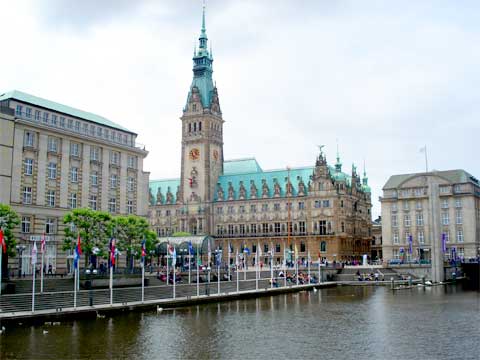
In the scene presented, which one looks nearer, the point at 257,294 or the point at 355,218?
the point at 257,294

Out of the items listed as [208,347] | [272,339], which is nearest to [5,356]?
[208,347]

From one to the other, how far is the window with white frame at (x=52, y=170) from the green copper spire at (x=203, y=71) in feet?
295

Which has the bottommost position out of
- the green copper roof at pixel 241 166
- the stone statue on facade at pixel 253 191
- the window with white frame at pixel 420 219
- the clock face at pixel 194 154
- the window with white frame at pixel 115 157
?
the window with white frame at pixel 420 219

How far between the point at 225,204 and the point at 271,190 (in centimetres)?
1453

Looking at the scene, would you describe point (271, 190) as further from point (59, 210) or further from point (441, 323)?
point (441, 323)

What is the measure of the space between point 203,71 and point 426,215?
256ft

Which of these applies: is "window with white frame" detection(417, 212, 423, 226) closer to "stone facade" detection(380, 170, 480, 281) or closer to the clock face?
"stone facade" detection(380, 170, 480, 281)

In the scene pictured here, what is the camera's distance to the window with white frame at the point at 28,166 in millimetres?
80438

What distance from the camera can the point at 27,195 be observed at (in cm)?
8025

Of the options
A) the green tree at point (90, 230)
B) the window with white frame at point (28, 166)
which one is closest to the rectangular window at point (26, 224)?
the green tree at point (90, 230)

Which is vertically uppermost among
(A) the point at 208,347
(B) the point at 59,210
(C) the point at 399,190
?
(C) the point at 399,190

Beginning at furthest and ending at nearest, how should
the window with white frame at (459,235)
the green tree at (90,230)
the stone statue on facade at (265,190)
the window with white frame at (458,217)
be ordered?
1. the stone statue on facade at (265,190)
2. the window with white frame at (458,217)
3. the window with white frame at (459,235)
4. the green tree at (90,230)

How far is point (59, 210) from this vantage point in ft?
277

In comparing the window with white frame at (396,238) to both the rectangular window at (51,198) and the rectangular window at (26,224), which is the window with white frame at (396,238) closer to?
the rectangular window at (51,198)
